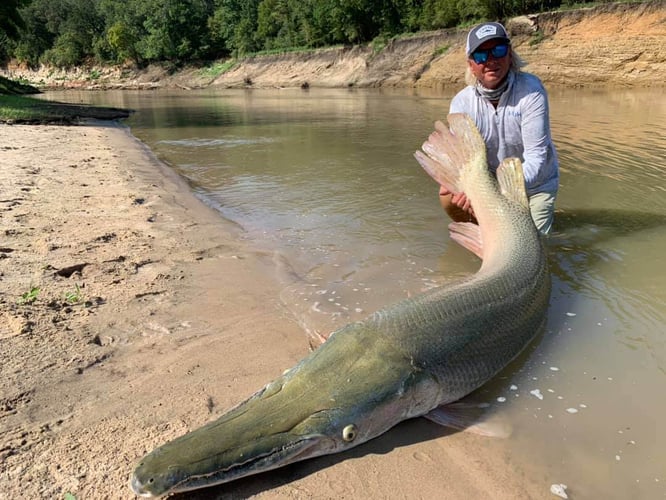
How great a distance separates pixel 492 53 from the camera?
13.8ft

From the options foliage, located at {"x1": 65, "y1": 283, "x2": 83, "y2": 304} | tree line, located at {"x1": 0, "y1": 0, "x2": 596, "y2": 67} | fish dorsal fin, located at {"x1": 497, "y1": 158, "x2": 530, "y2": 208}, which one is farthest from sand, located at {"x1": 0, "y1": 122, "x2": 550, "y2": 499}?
tree line, located at {"x1": 0, "y1": 0, "x2": 596, "y2": 67}

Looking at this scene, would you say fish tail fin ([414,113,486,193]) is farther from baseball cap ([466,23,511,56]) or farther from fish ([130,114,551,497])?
fish ([130,114,551,497])

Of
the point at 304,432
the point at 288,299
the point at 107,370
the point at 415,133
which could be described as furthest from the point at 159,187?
the point at 415,133

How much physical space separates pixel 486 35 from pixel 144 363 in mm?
3802

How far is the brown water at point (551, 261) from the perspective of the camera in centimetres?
238

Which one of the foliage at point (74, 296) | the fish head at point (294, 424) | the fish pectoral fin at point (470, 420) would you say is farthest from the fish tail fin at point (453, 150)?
the foliage at point (74, 296)

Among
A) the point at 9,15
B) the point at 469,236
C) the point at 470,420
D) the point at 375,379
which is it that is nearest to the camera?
the point at 375,379

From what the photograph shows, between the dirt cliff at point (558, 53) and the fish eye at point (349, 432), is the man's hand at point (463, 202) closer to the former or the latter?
the fish eye at point (349, 432)

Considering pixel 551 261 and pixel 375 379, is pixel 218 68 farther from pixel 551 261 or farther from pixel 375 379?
pixel 375 379

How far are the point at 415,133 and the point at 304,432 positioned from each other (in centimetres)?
1170

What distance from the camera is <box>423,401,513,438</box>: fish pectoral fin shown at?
7.91ft

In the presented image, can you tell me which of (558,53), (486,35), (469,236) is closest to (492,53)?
(486,35)

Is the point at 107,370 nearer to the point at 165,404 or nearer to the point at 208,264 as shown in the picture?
the point at 165,404

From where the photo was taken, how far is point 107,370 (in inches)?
106
